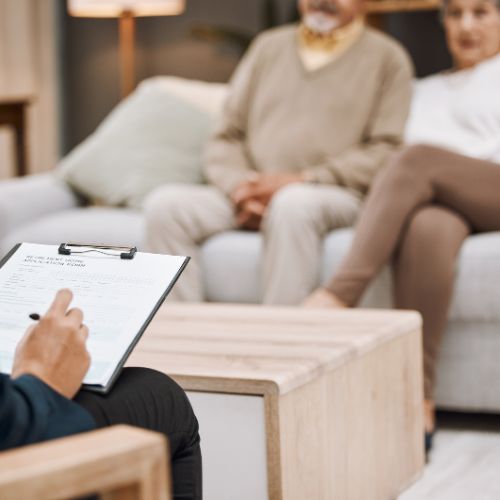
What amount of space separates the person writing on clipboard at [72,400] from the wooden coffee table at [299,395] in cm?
28

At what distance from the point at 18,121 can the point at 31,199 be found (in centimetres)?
95

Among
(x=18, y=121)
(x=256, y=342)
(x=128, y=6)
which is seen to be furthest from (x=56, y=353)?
(x=128, y=6)

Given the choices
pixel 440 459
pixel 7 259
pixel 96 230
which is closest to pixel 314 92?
pixel 96 230

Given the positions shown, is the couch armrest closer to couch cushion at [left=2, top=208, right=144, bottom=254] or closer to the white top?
couch cushion at [left=2, top=208, right=144, bottom=254]

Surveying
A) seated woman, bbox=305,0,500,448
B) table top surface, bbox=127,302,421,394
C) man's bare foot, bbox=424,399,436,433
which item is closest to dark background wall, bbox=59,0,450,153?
seated woman, bbox=305,0,500,448

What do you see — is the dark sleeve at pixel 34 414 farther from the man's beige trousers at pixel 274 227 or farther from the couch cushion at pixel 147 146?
the couch cushion at pixel 147 146

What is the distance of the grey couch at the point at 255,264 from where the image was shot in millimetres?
2617

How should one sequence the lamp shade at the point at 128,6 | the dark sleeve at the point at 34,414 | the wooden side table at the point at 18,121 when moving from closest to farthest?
the dark sleeve at the point at 34,414 < the wooden side table at the point at 18,121 < the lamp shade at the point at 128,6

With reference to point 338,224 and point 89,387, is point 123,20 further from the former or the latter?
point 89,387

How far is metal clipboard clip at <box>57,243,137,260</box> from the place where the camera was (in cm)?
145

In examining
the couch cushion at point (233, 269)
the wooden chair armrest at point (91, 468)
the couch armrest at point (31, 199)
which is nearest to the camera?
the wooden chair armrest at point (91, 468)

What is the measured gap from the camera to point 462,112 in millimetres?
3195

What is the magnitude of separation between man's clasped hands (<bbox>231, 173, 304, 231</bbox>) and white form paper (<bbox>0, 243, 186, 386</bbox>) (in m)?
1.65

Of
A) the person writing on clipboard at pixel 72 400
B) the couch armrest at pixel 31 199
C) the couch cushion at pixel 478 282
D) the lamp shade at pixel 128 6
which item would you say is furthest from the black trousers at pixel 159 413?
the lamp shade at pixel 128 6
